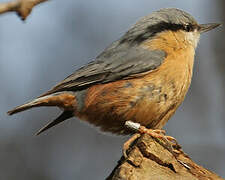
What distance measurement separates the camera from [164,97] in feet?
13.5

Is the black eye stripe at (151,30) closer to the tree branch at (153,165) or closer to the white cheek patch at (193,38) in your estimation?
the white cheek patch at (193,38)

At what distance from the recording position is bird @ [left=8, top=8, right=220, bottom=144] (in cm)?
412

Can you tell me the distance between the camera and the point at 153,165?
126 inches

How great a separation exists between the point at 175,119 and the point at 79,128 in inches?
58.6

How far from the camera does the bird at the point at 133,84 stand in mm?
4125

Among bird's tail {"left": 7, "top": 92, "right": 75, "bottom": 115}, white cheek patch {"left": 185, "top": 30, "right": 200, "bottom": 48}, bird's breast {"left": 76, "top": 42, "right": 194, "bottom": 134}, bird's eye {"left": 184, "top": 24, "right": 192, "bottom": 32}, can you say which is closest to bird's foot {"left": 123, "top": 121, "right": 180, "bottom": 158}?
bird's breast {"left": 76, "top": 42, "right": 194, "bottom": 134}

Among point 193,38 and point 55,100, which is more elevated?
point 55,100

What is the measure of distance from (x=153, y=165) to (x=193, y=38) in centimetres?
205

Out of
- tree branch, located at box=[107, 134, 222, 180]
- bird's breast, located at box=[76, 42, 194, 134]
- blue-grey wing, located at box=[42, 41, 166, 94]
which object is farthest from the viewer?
blue-grey wing, located at box=[42, 41, 166, 94]

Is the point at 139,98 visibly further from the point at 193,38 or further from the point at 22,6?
the point at 22,6

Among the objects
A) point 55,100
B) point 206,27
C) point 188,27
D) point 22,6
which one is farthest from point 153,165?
point 206,27

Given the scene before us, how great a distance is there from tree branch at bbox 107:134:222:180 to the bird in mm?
512

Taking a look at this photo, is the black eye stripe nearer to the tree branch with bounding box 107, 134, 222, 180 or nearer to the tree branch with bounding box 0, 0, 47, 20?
the tree branch with bounding box 107, 134, 222, 180

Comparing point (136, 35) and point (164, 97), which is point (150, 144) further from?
point (136, 35)
